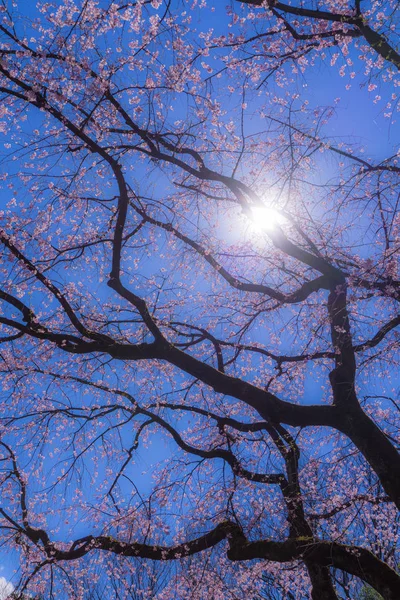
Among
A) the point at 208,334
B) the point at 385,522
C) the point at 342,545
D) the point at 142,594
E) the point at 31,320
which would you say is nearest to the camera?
the point at 342,545

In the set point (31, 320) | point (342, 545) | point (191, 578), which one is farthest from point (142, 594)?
point (31, 320)

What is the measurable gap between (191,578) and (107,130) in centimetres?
683

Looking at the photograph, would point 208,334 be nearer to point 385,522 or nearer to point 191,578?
point 191,578

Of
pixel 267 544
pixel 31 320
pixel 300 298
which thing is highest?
pixel 300 298

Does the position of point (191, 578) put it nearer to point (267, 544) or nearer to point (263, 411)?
Result: point (267, 544)

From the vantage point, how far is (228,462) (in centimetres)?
694

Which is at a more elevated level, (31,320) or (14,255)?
(14,255)

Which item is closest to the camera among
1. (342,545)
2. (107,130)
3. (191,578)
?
(342,545)

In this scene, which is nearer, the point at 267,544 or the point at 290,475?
the point at 267,544

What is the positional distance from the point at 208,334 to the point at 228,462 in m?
2.07

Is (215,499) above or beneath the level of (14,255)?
beneath

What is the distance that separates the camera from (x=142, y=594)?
1159 cm

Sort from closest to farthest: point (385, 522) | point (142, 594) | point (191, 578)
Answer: point (191, 578) < point (385, 522) < point (142, 594)

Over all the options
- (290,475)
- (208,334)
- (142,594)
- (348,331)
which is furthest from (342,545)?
(142,594)
